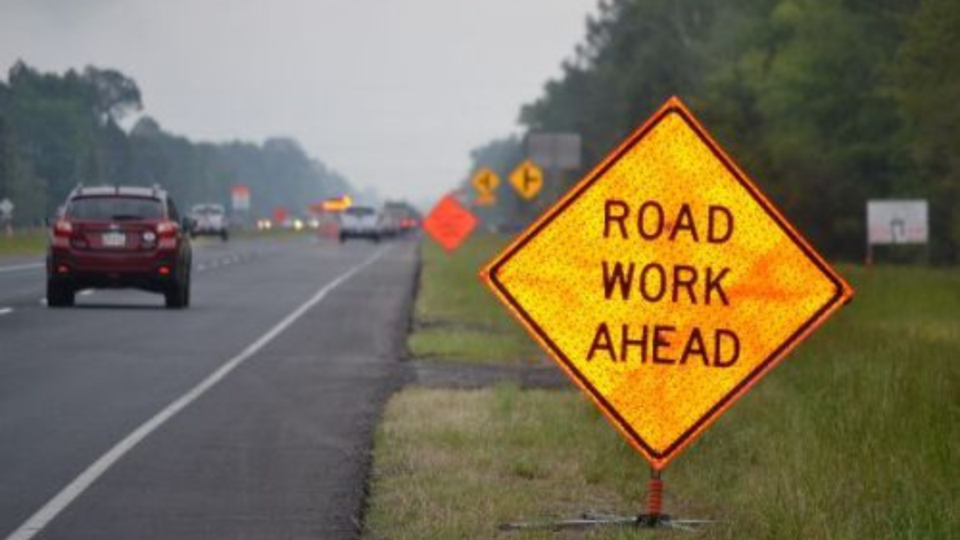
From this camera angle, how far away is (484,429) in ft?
44.8

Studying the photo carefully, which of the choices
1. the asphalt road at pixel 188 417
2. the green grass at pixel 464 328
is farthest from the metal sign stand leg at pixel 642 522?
the green grass at pixel 464 328

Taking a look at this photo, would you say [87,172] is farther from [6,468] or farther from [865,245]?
[6,468]

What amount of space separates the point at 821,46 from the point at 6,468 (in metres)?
66.0

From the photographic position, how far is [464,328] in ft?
87.5

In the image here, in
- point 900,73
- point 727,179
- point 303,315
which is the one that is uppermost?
point 900,73

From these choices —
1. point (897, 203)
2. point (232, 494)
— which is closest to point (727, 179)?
point (232, 494)

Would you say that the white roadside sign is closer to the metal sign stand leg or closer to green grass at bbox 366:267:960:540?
green grass at bbox 366:267:960:540

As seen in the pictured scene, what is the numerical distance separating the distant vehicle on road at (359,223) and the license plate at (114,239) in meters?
68.1

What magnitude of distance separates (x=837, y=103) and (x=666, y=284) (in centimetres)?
6725

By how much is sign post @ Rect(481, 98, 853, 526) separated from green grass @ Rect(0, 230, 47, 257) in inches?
2011

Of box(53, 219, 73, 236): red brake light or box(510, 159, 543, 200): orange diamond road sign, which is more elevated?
box(510, 159, 543, 200): orange diamond road sign

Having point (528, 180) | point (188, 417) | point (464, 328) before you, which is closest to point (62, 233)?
point (464, 328)

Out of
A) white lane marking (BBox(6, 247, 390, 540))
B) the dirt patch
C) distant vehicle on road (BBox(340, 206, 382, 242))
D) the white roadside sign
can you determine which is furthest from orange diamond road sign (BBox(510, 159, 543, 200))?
distant vehicle on road (BBox(340, 206, 382, 242))

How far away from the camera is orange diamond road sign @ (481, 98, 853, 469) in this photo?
943cm
